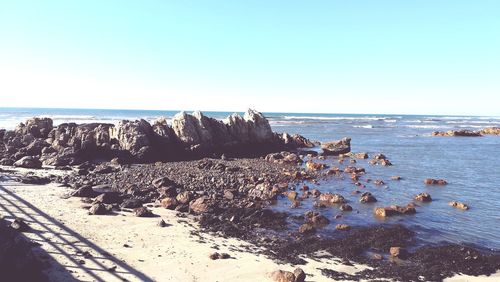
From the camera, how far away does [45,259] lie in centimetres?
1312

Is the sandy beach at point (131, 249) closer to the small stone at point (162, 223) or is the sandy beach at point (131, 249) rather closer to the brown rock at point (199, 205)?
the small stone at point (162, 223)

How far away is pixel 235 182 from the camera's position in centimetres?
2753

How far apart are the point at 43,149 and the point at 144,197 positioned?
21.0 m

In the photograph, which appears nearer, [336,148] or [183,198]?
[183,198]

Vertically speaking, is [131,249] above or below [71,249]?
below

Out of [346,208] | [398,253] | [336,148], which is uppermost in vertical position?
[336,148]

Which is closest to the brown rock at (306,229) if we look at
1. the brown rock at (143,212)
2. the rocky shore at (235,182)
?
the rocky shore at (235,182)

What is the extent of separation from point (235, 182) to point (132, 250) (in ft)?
43.7

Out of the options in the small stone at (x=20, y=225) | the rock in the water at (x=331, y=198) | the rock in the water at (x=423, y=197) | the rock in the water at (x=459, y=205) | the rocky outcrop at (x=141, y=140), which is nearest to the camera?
the small stone at (x=20, y=225)

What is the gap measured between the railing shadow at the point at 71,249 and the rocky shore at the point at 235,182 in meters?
2.65

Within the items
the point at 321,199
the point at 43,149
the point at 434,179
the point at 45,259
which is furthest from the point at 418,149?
the point at 45,259

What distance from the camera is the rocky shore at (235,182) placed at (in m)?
15.0

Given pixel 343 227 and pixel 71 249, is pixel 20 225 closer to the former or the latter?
pixel 71 249

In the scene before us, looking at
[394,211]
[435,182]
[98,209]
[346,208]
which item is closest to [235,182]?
[346,208]
